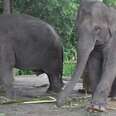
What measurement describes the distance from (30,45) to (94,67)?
5.25ft

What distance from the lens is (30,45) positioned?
8.45 meters

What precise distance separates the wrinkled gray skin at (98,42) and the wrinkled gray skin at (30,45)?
5.07 ft

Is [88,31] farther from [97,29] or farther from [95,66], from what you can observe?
[95,66]

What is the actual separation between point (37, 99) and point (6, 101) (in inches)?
19.4

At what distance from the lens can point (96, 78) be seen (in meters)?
7.27

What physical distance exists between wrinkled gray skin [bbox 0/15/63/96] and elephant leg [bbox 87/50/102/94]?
54.5 inches

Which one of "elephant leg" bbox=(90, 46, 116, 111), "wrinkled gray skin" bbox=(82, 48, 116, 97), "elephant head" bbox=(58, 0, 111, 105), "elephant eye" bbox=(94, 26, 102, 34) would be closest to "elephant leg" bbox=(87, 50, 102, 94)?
"wrinkled gray skin" bbox=(82, 48, 116, 97)

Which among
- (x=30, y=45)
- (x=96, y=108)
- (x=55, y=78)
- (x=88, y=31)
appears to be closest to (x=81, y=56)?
(x=88, y=31)

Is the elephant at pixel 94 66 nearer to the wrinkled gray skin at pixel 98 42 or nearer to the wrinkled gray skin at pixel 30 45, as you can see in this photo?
the wrinkled gray skin at pixel 98 42

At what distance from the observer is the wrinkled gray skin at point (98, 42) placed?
657 centimetres

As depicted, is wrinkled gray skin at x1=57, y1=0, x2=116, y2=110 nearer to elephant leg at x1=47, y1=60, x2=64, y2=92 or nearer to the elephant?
the elephant

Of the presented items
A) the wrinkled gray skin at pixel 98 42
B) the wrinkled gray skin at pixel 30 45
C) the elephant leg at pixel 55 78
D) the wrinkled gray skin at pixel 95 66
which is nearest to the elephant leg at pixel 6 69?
the wrinkled gray skin at pixel 30 45

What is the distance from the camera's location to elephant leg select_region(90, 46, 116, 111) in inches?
264

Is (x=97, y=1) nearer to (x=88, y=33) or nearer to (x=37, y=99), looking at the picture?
(x=88, y=33)
